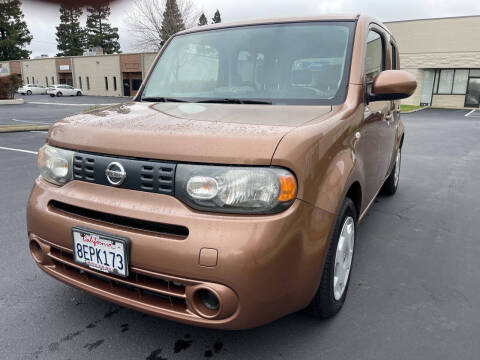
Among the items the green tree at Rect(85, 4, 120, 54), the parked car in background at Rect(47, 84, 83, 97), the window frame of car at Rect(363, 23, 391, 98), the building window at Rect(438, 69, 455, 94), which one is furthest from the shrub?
the green tree at Rect(85, 4, 120, 54)

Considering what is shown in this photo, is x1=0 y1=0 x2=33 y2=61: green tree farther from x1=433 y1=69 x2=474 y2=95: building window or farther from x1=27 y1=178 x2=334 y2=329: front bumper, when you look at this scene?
x1=27 y1=178 x2=334 y2=329: front bumper

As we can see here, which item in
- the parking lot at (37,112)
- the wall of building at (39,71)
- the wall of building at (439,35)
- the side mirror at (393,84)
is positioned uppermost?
the wall of building at (439,35)

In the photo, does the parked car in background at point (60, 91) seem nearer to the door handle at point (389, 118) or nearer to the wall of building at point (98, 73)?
the wall of building at point (98, 73)

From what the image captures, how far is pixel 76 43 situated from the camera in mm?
70375

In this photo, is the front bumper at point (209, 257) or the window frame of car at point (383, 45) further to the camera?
the window frame of car at point (383, 45)

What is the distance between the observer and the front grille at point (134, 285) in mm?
1729

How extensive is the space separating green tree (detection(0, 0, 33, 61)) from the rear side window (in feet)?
213

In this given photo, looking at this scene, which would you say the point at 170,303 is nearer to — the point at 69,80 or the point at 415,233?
the point at 415,233

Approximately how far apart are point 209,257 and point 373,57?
86.1 inches

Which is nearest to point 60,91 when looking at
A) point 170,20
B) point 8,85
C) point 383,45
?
Result: point 8,85

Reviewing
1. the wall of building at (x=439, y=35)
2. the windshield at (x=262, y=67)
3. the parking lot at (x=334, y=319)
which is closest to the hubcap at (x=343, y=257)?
the parking lot at (x=334, y=319)

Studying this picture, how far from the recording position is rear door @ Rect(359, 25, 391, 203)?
8.66ft

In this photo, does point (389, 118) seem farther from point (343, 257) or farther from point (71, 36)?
point (71, 36)

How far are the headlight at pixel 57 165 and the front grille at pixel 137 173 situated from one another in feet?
0.45
